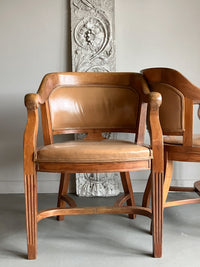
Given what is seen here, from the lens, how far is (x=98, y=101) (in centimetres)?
223

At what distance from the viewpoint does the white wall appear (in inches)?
105

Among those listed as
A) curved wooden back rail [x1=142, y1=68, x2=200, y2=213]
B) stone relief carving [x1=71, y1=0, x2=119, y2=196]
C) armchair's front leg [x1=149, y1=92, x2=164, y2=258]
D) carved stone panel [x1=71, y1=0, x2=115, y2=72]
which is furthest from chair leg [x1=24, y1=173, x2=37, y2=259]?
carved stone panel [x1=71, y1=0, x2=115, y2=72]

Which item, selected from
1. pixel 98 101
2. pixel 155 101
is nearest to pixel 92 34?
pixel 98 101

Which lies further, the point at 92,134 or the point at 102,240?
the point at 92,134

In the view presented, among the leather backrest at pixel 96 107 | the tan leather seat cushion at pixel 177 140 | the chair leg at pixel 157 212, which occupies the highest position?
the leather backrest at pixel 96 107

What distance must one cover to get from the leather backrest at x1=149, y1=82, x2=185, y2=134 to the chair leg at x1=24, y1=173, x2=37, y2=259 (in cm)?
83

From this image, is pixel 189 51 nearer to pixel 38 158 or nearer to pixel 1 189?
pixel 38 158

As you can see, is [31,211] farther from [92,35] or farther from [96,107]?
[92,35]

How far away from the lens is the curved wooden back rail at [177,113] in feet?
5.87

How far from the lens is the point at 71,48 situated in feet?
8.76

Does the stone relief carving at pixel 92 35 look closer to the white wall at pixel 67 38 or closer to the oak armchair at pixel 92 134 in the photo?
the white wall at pixel 67 38

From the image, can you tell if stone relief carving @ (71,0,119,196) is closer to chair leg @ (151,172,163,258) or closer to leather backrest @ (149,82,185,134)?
leather backrest @ (149,82,185,134)

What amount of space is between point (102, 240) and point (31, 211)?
1.58 feet

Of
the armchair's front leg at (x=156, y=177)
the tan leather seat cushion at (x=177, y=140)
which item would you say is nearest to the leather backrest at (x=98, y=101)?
the tan leather seat cushion at (x=177, y=140)
